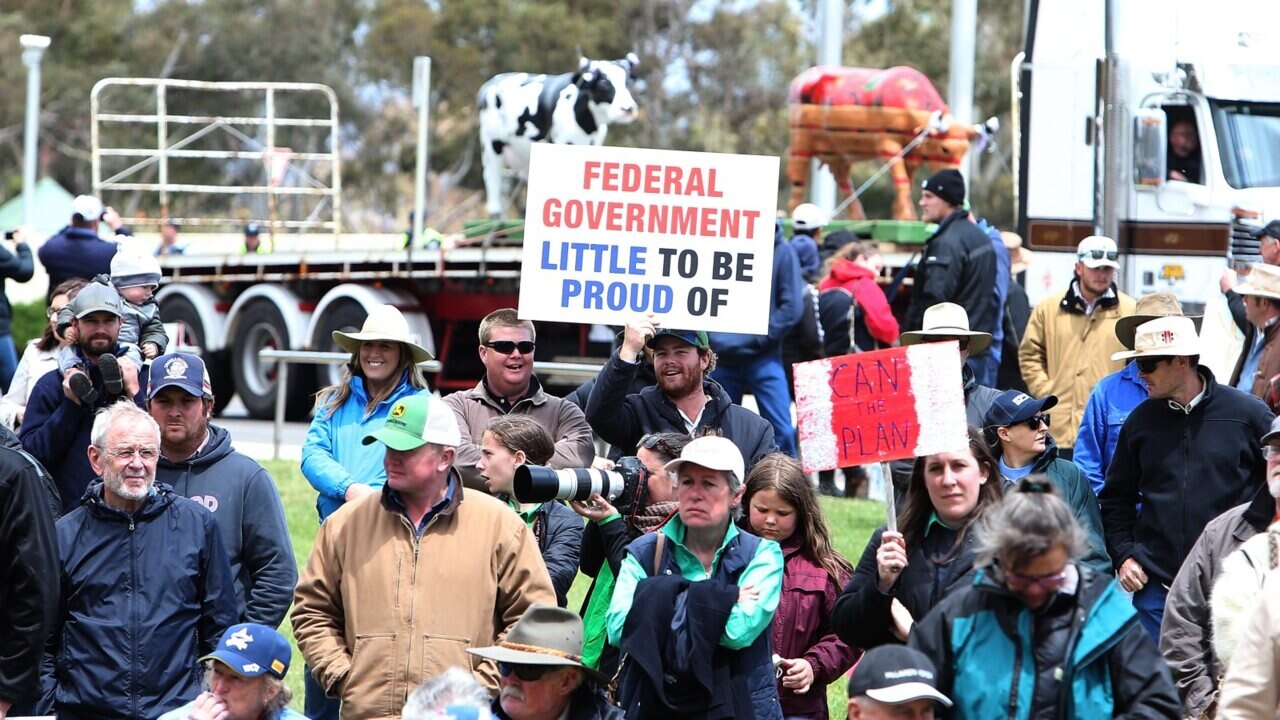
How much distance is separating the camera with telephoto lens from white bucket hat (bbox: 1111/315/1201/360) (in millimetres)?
2077

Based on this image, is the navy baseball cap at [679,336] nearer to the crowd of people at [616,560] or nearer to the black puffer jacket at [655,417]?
the crowd of people at [616,560]

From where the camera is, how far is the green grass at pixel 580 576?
→ 30.5 ft

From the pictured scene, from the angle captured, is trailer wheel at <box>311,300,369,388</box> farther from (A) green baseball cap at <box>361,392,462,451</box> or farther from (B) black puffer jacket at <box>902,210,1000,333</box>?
(A) green baseball cap at <box>361,392,462,451</box>

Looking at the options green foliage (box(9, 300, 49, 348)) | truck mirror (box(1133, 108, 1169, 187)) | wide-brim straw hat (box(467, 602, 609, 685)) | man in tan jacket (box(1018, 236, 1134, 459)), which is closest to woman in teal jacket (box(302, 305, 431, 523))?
wide-brim straw hat (box(467, 602, 609, 685))

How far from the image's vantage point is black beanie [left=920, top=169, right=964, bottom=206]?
1199 cm

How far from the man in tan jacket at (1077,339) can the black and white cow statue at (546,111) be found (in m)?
10.4

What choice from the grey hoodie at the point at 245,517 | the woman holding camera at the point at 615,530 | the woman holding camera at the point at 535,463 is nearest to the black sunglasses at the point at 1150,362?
the woman holding camera at the point at 615,530

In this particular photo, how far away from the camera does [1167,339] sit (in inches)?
285

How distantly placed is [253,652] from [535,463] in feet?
4.77

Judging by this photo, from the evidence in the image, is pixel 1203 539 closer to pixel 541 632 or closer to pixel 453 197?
pixel 541 632

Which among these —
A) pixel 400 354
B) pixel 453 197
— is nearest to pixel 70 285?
pixel 400 354

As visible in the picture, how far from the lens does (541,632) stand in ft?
17.8

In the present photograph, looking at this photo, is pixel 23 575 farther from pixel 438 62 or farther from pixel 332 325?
pixel 438 62

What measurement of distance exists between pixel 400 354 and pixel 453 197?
47.8 metres
